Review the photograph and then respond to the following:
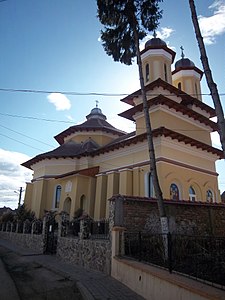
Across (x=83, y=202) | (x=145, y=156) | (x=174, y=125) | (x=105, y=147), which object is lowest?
(x=83, y=202)

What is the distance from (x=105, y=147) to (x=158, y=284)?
17012mm

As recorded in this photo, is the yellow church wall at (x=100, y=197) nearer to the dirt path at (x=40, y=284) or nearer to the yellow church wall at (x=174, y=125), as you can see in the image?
the yellow church wall at (x=174, y=125)

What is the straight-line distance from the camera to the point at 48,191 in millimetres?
26188

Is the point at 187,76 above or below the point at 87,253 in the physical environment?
above

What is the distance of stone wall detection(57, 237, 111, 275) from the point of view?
30.2ft

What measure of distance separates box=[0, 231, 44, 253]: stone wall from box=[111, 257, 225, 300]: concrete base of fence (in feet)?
30.0

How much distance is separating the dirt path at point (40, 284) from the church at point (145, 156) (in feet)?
32.0

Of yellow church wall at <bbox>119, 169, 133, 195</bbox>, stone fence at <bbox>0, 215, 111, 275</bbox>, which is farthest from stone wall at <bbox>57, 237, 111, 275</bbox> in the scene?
yellow church wall at <bbox>119, 169, 133, 195</bbox>

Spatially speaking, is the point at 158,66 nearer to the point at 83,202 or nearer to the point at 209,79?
the point at 83,202

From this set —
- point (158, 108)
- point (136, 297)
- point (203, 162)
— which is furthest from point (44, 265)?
point (203, 162)

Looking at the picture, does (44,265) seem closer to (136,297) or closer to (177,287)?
(136,297)

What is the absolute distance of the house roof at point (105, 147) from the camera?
60.8 feet

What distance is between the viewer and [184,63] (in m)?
27.4

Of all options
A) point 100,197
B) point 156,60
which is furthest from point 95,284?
point 156,60
